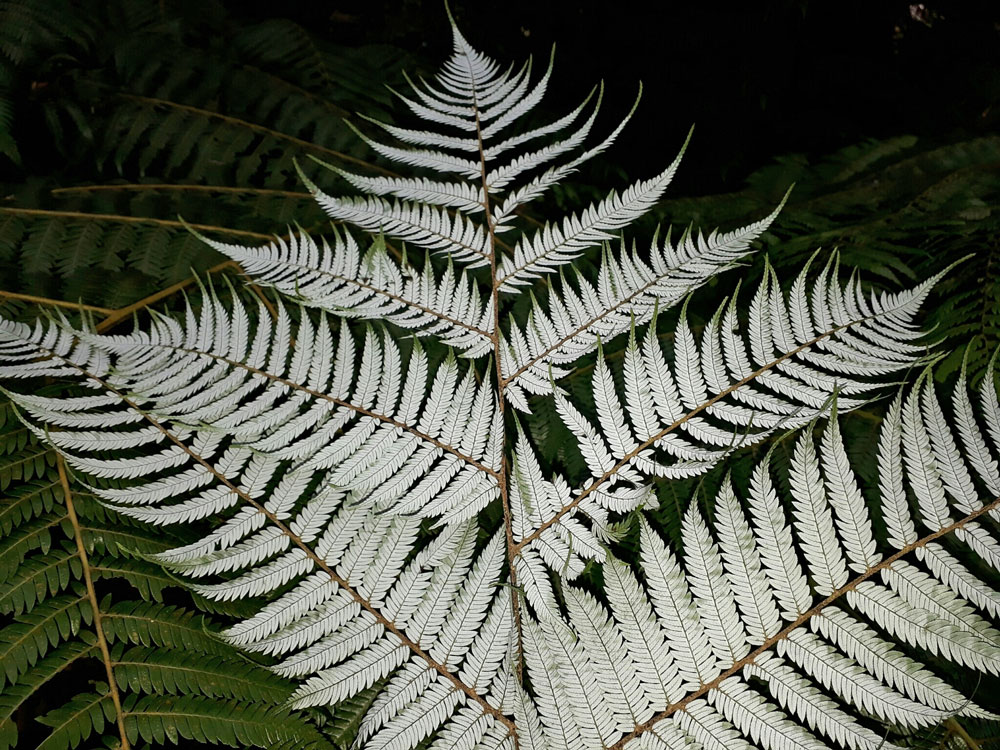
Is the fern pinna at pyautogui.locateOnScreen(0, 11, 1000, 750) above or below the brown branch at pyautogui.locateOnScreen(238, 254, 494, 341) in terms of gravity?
below

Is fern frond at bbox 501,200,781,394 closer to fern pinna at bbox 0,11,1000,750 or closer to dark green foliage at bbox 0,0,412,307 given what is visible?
fern pinna at bbox 0,11,1000,750

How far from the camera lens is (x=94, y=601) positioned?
968 millimetres

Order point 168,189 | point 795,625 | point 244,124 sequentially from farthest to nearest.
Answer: point 244,124 → point 168,189 → point 795,625

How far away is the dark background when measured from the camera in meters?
2.61

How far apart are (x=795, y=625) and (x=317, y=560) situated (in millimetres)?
649

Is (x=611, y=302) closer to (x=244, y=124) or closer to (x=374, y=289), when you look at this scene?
(x=374, y=289)

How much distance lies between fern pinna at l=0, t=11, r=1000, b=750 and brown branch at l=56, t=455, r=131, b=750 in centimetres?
3

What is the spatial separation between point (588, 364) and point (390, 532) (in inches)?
24.8

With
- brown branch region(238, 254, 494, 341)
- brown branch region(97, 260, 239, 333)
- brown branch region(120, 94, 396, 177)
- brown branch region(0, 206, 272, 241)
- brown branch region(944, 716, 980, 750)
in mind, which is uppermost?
brown branch region(120, 94, 396, 177)

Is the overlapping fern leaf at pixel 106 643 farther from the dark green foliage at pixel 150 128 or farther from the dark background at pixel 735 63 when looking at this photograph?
the dark background at pixel 735 63

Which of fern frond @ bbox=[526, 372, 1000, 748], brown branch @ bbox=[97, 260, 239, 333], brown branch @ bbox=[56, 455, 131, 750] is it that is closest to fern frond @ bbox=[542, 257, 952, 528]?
fern frond @ bbox=[526, 372, 1000, 748]

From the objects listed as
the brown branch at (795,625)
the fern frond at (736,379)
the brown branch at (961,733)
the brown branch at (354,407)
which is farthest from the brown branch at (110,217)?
the brown branch at (961,733)

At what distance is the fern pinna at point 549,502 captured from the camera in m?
0.74

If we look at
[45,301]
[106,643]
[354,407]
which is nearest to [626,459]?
[354,407]
